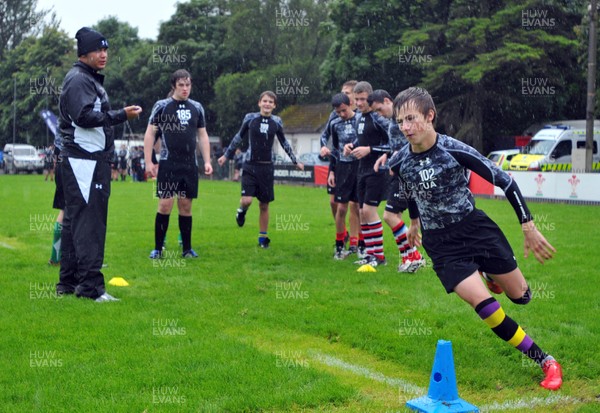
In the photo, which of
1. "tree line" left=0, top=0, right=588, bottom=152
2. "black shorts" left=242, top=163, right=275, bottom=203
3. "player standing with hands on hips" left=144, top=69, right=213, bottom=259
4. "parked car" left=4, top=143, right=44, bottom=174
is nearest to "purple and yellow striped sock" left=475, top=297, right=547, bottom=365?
"player standing with hands on hips" left=144, top=69, right=213, bottom=259

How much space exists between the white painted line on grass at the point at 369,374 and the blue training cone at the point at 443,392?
36 centimetres

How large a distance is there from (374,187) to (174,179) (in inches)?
110

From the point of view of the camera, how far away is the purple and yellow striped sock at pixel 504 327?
5.11 m

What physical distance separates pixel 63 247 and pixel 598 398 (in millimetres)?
5632

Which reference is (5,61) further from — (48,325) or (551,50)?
(48,325)

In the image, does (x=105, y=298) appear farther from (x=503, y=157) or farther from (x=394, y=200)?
(x=503, y=157)

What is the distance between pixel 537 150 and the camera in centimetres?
3547

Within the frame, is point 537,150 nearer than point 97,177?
No

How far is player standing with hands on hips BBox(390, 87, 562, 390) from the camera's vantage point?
17.1 ft

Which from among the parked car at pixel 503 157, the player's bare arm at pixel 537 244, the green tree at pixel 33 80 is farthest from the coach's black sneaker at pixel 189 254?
the green tree at pixel 33 80

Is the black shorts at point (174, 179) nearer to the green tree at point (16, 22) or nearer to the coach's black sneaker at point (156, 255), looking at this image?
the coach's black sneaker at point (156, 255)

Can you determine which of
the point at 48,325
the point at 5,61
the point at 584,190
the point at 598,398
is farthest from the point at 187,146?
the point at 5,61

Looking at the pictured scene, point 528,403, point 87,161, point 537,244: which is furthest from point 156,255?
point 528,403

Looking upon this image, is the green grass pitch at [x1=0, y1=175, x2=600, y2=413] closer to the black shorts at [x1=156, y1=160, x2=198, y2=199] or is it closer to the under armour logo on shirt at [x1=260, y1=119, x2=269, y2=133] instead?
the black shorts at [x1=156, y1=160, x2=198, y2=199]
